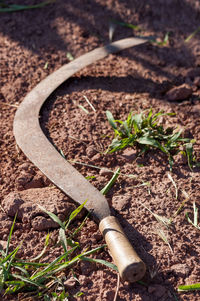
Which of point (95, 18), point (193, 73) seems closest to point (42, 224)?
point (193, 73)

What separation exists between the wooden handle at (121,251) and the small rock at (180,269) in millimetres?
216

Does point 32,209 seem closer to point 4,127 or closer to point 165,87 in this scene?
point 4,127

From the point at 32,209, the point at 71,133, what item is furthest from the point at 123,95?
the point at 32,209

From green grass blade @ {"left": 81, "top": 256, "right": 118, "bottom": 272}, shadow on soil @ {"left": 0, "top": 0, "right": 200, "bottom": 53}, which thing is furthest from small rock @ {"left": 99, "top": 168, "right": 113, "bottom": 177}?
shadow on soil @ {"left": 0, "top": 0, "right": 200, "bottom": 53}

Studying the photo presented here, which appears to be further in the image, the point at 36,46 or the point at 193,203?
the point at 36,46

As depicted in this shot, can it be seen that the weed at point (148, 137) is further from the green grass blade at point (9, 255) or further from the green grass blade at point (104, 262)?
the green grass blade at point (9, 255)

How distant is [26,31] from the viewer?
3295 mm

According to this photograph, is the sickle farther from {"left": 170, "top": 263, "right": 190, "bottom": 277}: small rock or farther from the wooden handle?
{"left": 170, "top": 263, "right": 190, "bottom": 277}: small rock

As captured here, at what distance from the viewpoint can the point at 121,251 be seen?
168cm

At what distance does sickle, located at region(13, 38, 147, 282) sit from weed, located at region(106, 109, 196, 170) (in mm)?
344

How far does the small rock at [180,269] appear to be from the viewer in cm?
177

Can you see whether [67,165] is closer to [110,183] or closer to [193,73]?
[110,183]

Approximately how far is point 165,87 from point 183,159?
79 cm

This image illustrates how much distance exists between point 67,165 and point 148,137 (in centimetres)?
52
